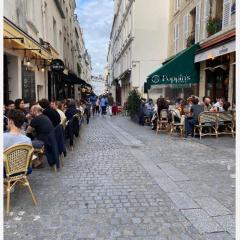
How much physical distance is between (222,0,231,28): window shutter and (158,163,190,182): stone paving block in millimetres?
8004

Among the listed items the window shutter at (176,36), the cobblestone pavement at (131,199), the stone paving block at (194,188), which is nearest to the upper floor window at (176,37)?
the window shutter at (176,36)

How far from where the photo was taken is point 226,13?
12727mm

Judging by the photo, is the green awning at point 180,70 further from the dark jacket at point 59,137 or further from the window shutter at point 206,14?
the dark jacket at point 59,137

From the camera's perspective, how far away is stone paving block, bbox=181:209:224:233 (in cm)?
380

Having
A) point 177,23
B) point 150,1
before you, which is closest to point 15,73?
point 177,23

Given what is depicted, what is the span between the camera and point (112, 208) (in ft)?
14.8

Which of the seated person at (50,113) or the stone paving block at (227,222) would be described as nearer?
the stone paving block at (227,222)

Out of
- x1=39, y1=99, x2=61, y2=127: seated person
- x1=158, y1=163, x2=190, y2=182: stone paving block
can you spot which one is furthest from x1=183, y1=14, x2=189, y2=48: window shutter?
x1=158, y1=163, x2=190, y2=182: stone paving block

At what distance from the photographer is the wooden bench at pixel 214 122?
10.6 m

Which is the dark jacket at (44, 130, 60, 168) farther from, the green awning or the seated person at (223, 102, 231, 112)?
the green awning

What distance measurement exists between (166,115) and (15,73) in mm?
5836

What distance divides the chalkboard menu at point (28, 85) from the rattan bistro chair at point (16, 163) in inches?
301

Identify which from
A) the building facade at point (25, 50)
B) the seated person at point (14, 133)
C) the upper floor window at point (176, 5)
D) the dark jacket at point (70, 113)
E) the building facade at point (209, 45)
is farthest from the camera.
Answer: the upper floor window at point (176, 5)

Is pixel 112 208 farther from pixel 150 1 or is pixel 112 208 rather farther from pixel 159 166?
pixel 150 1
